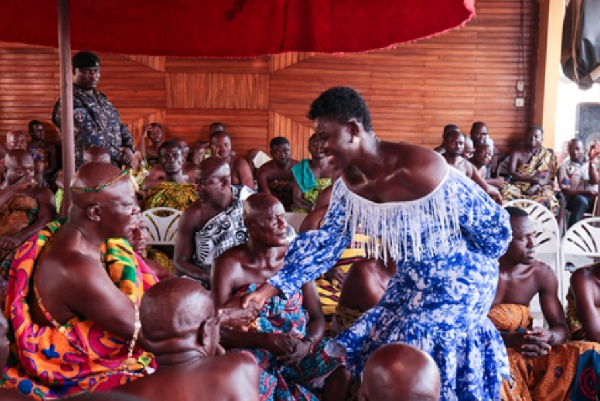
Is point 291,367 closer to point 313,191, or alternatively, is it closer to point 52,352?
point 52,352

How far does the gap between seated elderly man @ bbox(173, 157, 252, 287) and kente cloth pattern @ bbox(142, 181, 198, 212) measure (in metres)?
1.00

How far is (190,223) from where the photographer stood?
4.03m

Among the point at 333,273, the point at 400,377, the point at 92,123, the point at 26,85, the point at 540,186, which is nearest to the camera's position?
the point at 400,377

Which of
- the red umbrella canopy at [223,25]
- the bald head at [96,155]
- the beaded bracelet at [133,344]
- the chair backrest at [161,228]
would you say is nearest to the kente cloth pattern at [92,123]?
the bald head at [96,155]

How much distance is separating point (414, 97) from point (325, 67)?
139 centimetres

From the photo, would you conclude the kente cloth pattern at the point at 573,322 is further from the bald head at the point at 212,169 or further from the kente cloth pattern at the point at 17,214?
the kente cloth pattern at the point at 17,214

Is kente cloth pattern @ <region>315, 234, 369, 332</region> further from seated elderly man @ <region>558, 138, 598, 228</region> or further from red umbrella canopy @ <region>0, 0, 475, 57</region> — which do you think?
seated elderly man @ <region>558, 138, 598, 228</region>

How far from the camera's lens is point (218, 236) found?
3945mm

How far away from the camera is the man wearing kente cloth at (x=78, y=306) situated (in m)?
2.17

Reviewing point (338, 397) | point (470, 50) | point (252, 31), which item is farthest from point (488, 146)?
point (338, 397)

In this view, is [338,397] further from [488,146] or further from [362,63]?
[362,63]

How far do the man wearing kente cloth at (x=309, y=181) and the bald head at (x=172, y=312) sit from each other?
4.15 meters

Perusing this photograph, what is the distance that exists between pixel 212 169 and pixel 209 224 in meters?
0.33

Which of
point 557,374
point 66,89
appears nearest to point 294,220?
point 557,374
